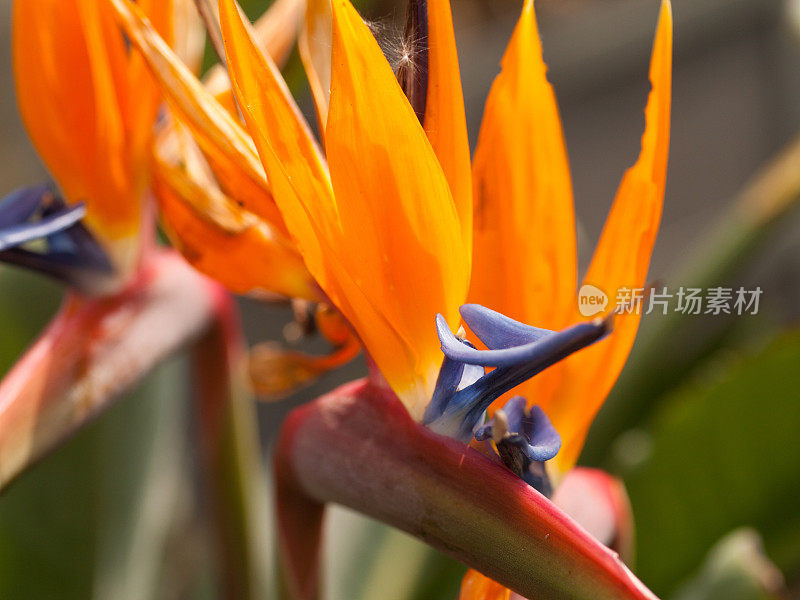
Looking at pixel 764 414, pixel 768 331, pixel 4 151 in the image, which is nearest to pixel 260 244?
pixel 764 414

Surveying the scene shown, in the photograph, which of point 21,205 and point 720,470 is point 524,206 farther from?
point 720,470

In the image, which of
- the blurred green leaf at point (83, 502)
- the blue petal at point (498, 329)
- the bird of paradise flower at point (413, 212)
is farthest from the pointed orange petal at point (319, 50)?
the blurred green leaf at point (83, 502)

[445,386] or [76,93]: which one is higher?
[76,93]

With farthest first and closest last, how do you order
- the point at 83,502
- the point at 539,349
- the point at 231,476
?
1. the point at 83,502
2. the point at 231,476
3. the point at 539,349

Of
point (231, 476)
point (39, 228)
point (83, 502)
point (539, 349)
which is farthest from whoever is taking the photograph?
point (83, 502)

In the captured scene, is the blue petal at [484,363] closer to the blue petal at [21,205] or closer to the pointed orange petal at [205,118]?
the pointed orange petal at [205,118]

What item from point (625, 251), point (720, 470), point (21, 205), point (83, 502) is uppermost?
point (21, 205)

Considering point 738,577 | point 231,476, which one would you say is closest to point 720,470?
point 738,577
